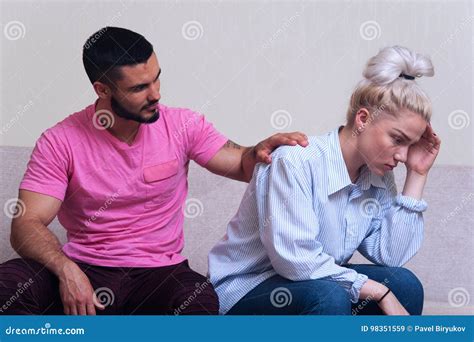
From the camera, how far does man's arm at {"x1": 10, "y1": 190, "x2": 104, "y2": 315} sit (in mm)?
1833

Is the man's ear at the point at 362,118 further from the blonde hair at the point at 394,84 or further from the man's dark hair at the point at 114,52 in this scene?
the man's dark hair at the point at 114,52

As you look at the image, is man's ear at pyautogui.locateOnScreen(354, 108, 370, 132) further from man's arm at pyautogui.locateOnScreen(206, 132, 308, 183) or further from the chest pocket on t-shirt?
the chest pocket on t-shirt

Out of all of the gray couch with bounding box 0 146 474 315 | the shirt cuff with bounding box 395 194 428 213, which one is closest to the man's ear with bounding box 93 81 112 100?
the gray couch with bounding box 0 146 474 315

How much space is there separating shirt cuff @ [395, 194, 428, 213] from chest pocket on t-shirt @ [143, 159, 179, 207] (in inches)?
21.2

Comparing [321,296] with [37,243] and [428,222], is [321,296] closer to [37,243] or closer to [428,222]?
[37,243]

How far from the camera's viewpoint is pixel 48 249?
191cm

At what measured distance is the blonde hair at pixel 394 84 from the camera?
1.84 meters

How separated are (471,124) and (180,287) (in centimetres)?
125

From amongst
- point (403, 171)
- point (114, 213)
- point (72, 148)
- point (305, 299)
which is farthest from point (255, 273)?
point (403, 171)

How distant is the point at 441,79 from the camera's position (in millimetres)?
2635

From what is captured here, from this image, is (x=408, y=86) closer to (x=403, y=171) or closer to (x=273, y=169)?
(x=273, y=169)

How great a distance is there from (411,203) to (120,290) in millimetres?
699

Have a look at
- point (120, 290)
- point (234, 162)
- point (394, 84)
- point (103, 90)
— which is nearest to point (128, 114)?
point (103, 90)

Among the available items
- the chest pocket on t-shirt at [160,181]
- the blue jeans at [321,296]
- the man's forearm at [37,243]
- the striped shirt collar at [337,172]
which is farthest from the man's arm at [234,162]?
the man's forearm at [37,243]
